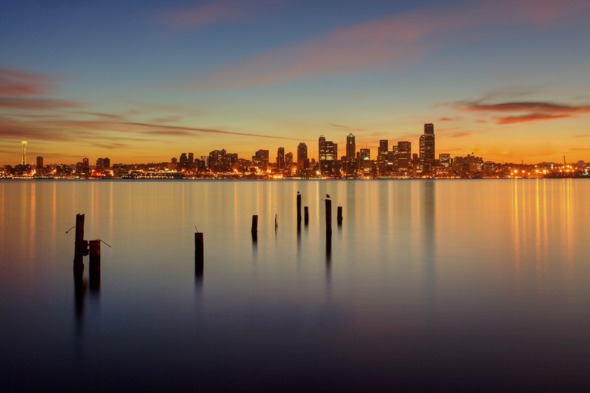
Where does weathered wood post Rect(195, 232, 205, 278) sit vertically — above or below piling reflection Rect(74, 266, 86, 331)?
above

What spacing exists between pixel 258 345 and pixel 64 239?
73.2ft

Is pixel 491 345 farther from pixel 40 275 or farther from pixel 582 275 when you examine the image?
pixel 40 275

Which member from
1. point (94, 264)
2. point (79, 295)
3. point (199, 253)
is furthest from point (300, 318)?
point (94, 264)

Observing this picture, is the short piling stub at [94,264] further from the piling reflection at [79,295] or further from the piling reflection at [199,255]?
the piling reflection at [199,255]

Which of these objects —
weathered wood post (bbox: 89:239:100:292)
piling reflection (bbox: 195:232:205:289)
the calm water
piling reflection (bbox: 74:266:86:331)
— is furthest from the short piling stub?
piling reflection (bbox: 195:232:205:289)

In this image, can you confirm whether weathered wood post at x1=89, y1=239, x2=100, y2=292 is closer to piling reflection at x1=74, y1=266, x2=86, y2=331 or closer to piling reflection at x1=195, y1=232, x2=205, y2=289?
piling reflection at x1=74, y1=266, x2=86, y2=331

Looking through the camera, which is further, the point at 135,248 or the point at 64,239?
the point at 64,239

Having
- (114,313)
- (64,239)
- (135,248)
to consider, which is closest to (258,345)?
(114,313)

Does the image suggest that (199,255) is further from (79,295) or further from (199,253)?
(79,295)

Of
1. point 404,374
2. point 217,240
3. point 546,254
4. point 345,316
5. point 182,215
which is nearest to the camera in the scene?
point 404,374

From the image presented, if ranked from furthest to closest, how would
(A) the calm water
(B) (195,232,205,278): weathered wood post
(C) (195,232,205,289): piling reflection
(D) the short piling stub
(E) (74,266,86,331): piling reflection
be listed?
1. (B) (195,232,205,278): weathered wood post
2. (C) (195,232,205,289): piling reflection
3. (D) the short piling stub
4. (E) (74,266,86,331): piling reflection
5. (A) the calm water

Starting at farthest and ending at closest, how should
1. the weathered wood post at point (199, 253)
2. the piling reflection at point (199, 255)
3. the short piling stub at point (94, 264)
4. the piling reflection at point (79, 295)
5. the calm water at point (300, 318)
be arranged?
1. the weathered wood post at point (199, 253)
2. the piling reflection at point (199, 255)
3. the short piling stub at point (94, 264)
4. the piling reflection at point (79, 295)
5. the calm water at point (300, 318)

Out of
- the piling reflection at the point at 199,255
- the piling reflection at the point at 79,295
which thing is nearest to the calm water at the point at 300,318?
the piling reflection at the point at 79,295

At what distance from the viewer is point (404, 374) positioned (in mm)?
9070
